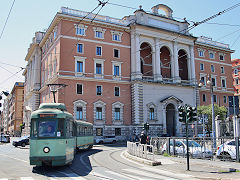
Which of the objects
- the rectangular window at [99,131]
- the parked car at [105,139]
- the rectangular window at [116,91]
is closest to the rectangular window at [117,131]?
the parked car at [105,139]

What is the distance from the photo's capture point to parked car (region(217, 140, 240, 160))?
624 inches

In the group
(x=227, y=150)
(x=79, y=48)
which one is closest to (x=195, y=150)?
(x=227, y=150)

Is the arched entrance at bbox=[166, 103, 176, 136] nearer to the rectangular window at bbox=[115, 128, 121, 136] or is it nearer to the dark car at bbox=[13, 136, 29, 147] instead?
the rectangular window at bbox=[115, 128, 121, 136]

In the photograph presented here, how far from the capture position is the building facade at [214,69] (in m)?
52.2

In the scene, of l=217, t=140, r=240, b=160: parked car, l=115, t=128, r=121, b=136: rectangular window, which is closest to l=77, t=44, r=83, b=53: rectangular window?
l=115, t=128, r=121, b=136: rectangular window

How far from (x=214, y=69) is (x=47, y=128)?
48.6 meters

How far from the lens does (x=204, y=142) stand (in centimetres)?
1750

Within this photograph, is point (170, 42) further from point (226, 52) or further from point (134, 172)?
point (134, 172)

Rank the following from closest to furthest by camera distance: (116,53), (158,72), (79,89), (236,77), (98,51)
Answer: (79,89), (98,51), (116,53), (158,72), (236,77)

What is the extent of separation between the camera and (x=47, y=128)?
1280 centimetres

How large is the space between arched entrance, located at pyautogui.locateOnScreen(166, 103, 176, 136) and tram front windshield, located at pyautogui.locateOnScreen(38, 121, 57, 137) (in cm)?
3538

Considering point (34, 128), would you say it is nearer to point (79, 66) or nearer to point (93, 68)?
point (79, 66)

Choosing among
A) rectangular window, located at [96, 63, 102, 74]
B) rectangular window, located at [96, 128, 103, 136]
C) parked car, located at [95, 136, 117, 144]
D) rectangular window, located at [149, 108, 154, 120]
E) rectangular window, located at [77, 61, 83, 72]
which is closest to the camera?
parked car, located at [95, 136, 117, 144]

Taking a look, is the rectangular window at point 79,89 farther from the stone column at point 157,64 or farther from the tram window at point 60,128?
the tram window at point 60,128
